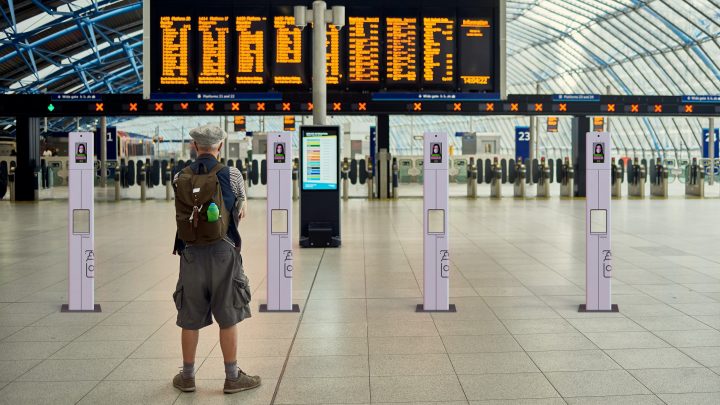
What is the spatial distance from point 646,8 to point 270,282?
96.9 ft

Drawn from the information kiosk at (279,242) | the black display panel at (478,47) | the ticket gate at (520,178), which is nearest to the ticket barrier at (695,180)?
the ticket gate at (520,178)

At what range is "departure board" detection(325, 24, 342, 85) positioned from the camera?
16375 millimetres

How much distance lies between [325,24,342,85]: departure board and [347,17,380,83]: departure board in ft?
0.71

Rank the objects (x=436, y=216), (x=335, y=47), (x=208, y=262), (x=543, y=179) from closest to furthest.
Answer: (x=208, y=262) < (x=436, y=216) < (x=335, y=47) < (x=543, y=179)

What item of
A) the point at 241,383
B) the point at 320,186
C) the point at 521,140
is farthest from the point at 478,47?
the point at 521,140

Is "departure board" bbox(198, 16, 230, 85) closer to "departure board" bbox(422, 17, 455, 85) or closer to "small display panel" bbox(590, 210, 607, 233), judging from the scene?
"departure board" bbox(422, 17, 455, 85)

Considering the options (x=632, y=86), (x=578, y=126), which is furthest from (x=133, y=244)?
(x=632, y=86)

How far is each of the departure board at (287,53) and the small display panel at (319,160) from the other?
11.2ft

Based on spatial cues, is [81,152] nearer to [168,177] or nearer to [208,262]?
[208,262]

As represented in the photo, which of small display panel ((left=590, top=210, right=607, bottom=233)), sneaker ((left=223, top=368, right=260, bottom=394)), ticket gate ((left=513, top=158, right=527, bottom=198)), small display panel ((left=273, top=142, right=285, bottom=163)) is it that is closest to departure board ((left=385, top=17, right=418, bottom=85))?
small display panel ((left=273, top=142, right=285, bottom=163))

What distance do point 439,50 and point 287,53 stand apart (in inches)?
114

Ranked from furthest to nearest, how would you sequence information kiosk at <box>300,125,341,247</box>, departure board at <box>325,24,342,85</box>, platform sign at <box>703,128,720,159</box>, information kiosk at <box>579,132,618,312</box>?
platform sign at <box>703,128,720,159</box> → departure board at <box>325,24,342,85</box> → information kiosk at <box>300,125,341,247</box> → information kiosk at <box>579,132,618,312</box>

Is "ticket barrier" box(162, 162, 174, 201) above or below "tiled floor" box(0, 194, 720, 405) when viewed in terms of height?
above

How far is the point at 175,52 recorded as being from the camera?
16047 mm
